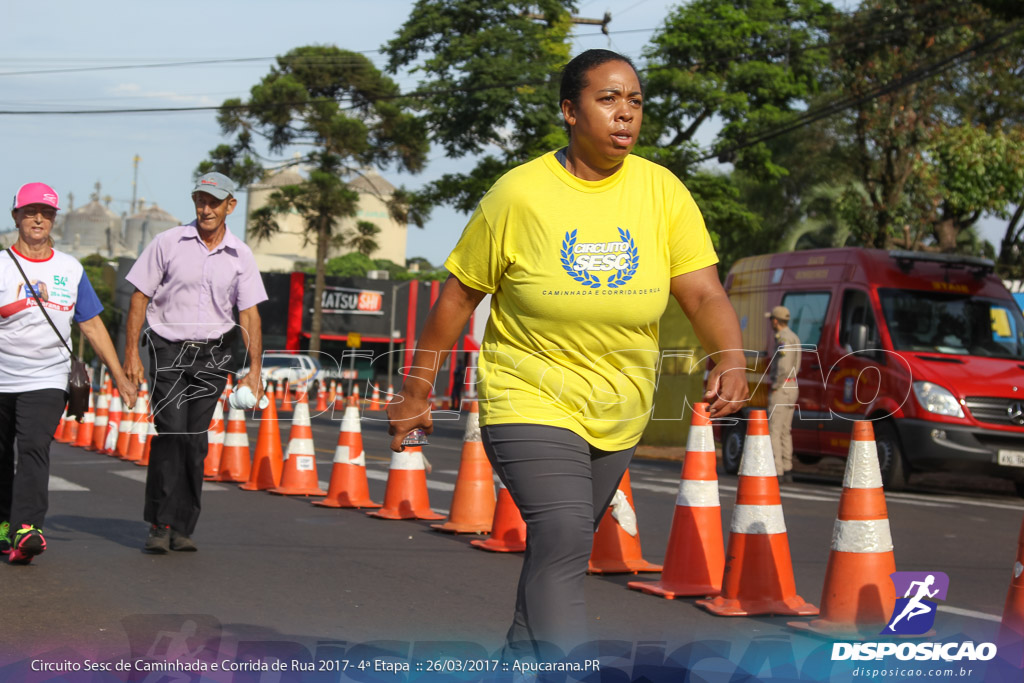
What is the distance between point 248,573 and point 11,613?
1532 mm

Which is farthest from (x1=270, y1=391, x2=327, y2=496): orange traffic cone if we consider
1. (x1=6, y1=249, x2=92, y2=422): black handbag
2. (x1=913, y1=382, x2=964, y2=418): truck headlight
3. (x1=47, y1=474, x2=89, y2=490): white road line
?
(x1=913, y1=382, x2=964, y2=418): truck headlight

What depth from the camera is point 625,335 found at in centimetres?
376

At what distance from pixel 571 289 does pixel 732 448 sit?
13.0 m

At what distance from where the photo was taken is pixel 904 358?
531 inches

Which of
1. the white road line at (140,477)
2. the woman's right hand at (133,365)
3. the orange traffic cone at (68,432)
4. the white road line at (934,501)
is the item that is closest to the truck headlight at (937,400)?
the white road line at (934,501)

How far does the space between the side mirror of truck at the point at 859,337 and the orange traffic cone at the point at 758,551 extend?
7678 mm

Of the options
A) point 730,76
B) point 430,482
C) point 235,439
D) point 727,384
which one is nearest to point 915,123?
point 730,76

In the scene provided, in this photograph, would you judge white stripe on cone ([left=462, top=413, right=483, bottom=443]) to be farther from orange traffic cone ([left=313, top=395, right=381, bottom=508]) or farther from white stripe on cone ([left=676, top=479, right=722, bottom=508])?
white stripe on cone ([left=676, top=479, right=722, bottom=508])

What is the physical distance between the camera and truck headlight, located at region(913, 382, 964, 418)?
42.6 feet

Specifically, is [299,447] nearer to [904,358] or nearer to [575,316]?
[904,358]

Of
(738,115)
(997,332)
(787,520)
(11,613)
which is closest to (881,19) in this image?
(738,115)

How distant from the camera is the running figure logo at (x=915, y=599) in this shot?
16.1 ft

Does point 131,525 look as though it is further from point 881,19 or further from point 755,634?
point 881,19

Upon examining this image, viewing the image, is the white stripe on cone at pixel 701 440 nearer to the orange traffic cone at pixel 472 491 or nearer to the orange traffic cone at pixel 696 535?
the orange traffic cone at pixel 696 535
